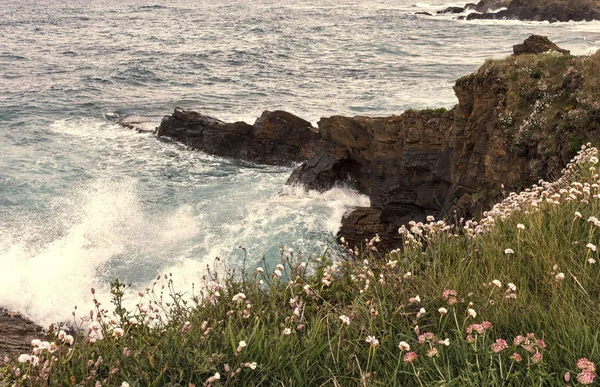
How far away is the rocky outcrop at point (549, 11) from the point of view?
60.5 meters

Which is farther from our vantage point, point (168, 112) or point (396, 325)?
point (168, 112)

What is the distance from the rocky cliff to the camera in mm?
11531

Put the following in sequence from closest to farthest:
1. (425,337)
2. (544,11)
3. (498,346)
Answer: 1. (498,346)
2. (425,337)
3. (544,11)

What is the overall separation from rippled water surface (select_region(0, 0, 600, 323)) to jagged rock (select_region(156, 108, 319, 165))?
0.73 meters

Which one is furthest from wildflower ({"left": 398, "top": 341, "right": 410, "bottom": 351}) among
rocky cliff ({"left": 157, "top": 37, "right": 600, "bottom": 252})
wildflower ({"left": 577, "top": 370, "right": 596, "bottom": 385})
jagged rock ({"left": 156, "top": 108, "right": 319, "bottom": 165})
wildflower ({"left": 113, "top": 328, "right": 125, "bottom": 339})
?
jagged rock ({"left": 156, "top": 108, "right": 319, "bottom": 165})

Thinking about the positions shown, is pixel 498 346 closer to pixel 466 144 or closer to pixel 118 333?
pixel 118 333

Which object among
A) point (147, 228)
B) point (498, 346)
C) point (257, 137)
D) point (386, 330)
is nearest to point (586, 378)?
point (498, 346)

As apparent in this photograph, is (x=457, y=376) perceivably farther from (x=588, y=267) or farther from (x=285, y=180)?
(x=285, y=180)

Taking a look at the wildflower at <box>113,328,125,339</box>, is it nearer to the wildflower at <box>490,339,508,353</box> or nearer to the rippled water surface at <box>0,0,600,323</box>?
the wildflower at <box>490,339,508,353</box>

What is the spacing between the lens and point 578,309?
150 inches

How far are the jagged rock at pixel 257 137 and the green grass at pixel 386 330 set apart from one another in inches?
612

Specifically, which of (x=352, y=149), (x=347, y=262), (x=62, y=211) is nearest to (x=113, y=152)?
(x=62, y=211)

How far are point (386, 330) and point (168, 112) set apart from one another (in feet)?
84.2

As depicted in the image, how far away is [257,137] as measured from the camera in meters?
20.9
